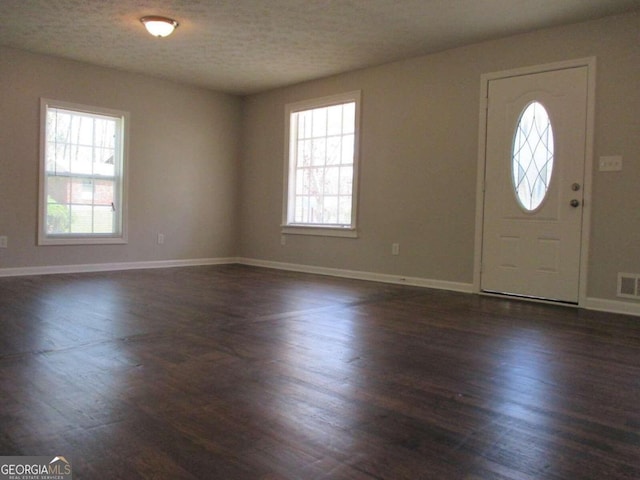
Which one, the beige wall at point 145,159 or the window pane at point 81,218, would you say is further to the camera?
the window pane at point 81,218

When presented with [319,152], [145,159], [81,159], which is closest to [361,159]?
[319,152]

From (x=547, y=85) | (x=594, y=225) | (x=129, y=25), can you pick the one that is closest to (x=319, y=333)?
(x=594, y=225)

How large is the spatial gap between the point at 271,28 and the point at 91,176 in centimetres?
300

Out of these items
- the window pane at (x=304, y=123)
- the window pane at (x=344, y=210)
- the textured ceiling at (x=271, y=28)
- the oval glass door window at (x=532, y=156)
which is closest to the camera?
the textured ceiling at (x=271, y=28)

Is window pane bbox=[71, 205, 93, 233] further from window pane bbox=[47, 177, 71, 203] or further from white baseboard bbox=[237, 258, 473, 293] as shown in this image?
white baseboard bbox=[237, 258, 473, 293]

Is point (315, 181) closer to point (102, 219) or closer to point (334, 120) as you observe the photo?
point (334, 120)

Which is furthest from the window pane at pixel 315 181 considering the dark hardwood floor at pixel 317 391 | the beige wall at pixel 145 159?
the dark hardwood floor at pixel 317 391

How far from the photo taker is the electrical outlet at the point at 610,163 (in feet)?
14.0

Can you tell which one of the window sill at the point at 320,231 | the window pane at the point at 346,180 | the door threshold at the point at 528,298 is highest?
the window pane at the point at 346,180

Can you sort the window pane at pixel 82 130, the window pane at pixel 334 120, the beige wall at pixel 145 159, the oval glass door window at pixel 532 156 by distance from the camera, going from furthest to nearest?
1. the window pane at pixel 334 120
2. the window pane at pixel 82 130
3. the beige wall at pixel 145 159
4. the oval glass door window at pixel 532 156

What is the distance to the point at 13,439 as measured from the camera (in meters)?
1.64

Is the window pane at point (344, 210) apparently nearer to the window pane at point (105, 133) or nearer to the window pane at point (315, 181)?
the window pane at point (315, 181)

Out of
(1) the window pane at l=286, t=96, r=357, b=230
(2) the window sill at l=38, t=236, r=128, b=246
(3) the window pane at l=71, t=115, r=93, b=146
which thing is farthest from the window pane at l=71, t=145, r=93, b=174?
(1) the window pane at l=286, t=96, r=357, b=230

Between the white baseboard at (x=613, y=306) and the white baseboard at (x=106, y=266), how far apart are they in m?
4.96
